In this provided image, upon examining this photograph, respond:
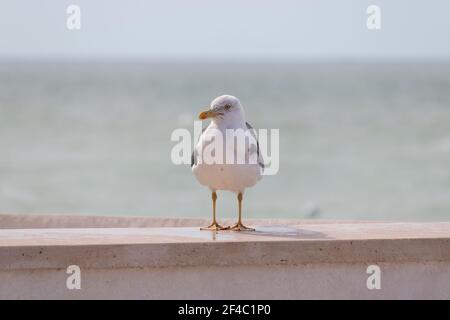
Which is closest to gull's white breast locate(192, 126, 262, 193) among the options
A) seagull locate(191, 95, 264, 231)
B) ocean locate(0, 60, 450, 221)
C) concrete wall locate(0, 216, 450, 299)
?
seagull locate(191, 95, 264, 231)

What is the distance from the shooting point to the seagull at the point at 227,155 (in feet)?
15.4

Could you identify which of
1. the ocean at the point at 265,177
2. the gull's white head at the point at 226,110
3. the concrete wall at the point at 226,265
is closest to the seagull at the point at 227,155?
the gull's white head at the point at 226,110

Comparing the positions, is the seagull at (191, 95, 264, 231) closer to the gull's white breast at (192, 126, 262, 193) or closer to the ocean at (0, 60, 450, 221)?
the gull's white breast at (192, 126, 262, 193)

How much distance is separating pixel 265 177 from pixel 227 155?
1758 centimetres

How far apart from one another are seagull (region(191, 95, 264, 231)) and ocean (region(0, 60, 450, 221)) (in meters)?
9.16

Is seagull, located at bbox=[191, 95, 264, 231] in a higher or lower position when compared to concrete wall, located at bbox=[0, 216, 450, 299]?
higher

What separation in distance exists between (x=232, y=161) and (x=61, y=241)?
855 mm

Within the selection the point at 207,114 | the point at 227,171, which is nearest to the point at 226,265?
the point at 227,171

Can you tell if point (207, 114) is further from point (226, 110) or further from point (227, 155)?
point (227, 155)

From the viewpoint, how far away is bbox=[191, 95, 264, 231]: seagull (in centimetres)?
470

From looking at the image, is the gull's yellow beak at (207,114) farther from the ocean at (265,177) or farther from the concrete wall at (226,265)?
the ocean at (265,177)

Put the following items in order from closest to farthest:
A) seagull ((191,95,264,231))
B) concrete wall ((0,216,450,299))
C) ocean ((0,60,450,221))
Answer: concrete wall ((0,216,450,299))
seagull ((191,95,264,231))
ocean ((0,60,450,221))
